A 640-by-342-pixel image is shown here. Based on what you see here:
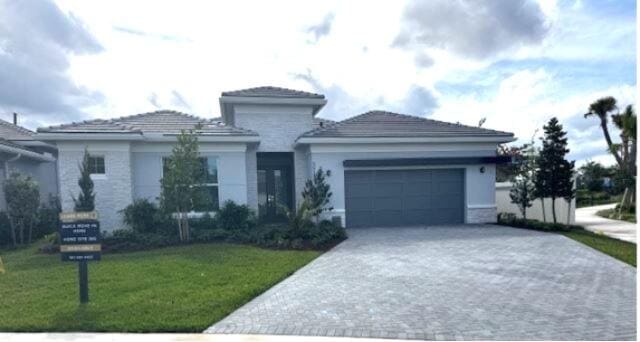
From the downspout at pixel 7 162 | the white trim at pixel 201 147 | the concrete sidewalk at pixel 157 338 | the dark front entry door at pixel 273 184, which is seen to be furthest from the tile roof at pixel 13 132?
the concrete sidewalk at pixel 157 338

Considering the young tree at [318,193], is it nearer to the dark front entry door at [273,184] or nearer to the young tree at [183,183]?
the dark front entry door at [273,184]

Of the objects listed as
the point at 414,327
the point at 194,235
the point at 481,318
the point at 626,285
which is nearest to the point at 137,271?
the point at 194,235

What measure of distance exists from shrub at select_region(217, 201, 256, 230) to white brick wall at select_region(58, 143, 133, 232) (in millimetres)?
3182

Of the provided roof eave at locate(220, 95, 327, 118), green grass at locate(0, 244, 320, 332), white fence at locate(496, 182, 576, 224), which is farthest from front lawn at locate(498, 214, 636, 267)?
roof eave at locate(220, 95, 327, 118)

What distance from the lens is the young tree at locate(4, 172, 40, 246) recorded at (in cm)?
1302

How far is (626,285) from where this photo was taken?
23.2 feet

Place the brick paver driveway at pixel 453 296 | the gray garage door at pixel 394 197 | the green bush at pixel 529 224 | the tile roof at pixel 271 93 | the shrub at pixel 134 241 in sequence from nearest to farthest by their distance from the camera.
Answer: the brick paver driveway at pixel 453 296, the shrub at pixel 134 241, the green bush at pixel 529 224, the gray garage door at pixel 394 197, the tile roof at pixel 271 93

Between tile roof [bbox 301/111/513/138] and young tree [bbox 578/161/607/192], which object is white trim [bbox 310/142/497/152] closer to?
tile roof [bbox 301/111/513/138]

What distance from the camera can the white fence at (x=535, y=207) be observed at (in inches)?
701

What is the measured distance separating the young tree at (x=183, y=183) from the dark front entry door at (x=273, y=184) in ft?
13.9

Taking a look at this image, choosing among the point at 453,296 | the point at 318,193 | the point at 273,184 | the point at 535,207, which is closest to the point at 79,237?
the point at 453,296

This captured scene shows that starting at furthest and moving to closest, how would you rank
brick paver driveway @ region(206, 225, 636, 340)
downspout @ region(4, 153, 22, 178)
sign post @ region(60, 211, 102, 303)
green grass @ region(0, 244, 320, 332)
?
downspout @ region(4, 153, 22, 178), sign post @ region(60, 211, 102, 303), green grass @ region(0, 244, 320, 332), brick paver driveway @ region(206, 225, 636, 340)

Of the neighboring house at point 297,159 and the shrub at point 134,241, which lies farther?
the neighboring house at point 297,159

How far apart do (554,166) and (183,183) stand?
14.0 m
